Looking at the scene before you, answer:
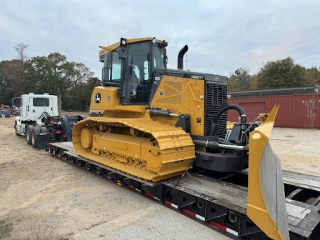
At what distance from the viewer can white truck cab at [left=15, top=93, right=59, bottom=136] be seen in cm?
1392

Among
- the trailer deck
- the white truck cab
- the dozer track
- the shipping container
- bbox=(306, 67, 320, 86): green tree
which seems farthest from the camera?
bbox=(306, 67, 320, 86): green tree

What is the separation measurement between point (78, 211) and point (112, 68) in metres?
3.65

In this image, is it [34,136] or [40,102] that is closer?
[34,136]

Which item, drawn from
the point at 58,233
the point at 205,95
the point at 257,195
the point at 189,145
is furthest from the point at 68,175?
the point at 257,195

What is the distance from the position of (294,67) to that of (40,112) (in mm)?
39660

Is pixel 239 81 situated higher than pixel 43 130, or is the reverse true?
pixel 239 81

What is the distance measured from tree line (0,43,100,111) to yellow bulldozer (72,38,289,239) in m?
46.1

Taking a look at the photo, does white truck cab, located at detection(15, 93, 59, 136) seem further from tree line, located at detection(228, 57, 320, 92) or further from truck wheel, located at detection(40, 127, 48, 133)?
tree line, located at detection(228, 57, 320, 92)

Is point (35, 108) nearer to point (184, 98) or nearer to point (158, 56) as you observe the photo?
point (158, 56)

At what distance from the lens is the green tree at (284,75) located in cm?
4094

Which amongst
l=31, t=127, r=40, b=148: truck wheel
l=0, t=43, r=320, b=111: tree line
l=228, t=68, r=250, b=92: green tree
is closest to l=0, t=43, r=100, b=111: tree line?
l=0, t=43, r=320, b=111: tree line

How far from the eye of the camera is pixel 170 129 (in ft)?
16.1

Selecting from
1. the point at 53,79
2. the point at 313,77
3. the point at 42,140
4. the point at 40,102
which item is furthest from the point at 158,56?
the point at 53,79

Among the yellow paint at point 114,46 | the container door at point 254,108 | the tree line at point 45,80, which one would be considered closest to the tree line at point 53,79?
the tree line at point 45,80
